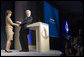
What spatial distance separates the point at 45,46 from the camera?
14.3 ft

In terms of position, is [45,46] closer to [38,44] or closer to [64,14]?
[38,44]

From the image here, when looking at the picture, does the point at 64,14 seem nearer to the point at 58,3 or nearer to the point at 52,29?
the point at 58,3

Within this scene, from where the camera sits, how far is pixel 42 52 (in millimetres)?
4281

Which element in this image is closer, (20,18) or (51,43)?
(20,18)

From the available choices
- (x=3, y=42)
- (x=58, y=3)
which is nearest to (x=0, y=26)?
(x=3, y=42)

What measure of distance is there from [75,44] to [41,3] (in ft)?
7.41

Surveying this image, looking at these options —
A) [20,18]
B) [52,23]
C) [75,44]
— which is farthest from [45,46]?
[20,18]

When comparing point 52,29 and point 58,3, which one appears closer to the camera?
point 52,29

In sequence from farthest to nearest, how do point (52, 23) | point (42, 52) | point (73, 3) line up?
point (73, 3) → point (52, 23) → point (42, 52)

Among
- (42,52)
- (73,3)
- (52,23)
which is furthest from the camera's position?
(73,3)

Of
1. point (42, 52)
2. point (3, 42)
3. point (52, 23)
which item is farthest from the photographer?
point (3, 42)

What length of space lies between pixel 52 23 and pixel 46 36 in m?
1.33

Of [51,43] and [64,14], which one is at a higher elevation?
[64,14]

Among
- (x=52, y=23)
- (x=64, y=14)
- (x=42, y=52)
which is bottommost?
(x=42, y=52)
